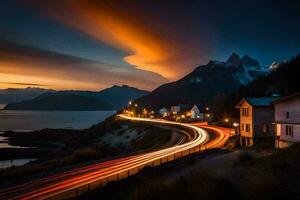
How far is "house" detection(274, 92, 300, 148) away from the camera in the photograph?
3756 cm

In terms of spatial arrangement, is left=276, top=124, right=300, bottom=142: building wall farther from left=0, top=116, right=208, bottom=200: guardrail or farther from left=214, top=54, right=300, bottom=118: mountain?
left=214, top=54, right=300, bottom=118: mountain

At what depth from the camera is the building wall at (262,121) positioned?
165 feet

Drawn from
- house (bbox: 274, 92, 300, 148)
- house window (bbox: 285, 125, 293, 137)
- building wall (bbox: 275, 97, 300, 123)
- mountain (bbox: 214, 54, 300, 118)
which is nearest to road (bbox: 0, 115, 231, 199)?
house (bbox: 274, 92, 300, 148)

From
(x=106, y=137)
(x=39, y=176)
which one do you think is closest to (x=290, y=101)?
(x=39, y=176)

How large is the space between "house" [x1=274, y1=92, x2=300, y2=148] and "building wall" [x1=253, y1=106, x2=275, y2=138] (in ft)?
28.1

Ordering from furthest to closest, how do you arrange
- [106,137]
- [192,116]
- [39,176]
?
[192,116] → [106,137] → [39,176]

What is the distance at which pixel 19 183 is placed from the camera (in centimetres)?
2920

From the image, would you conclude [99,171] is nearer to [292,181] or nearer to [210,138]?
[292,181]

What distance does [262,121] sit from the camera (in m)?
50.5

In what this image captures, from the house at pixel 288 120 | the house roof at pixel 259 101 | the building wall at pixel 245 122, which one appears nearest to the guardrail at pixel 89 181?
the house at pixel 288 120

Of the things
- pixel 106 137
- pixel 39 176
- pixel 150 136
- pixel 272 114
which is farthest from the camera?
pixel 106 137

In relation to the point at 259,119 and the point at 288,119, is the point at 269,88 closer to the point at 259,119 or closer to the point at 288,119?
the point at 259,119

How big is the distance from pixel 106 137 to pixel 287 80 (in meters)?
56.4

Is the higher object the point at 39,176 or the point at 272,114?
the point at 272,114
